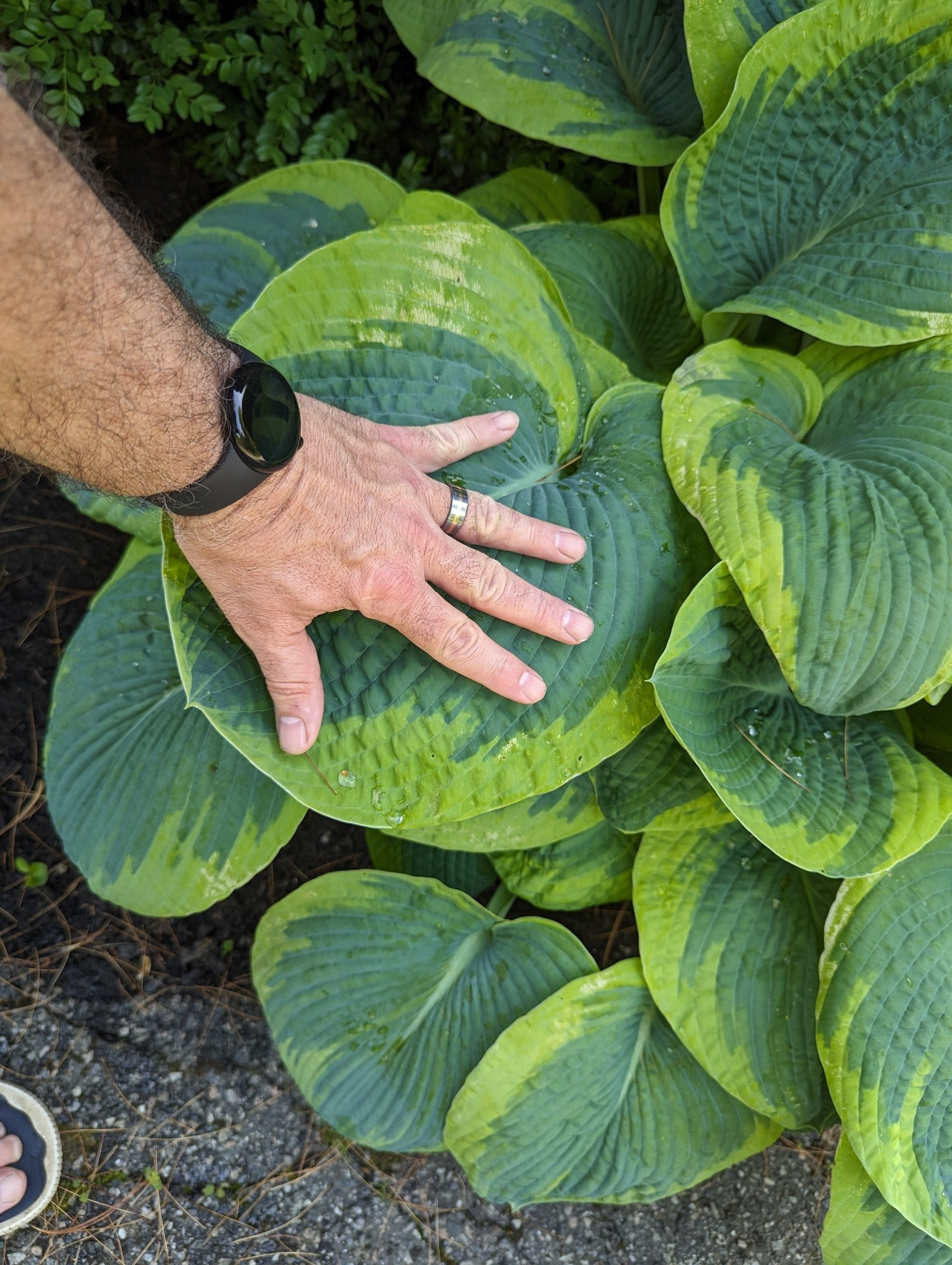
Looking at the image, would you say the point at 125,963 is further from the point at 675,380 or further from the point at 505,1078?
the point at 675,380

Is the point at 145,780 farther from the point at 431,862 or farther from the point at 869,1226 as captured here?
the point at 869,1226

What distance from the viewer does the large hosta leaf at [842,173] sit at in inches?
43.8

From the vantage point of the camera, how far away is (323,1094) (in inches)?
57.1

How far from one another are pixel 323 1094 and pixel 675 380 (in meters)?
1.21

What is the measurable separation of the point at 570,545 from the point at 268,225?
80cm

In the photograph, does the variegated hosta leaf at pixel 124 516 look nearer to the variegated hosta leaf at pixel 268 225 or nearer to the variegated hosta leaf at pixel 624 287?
the variegated hosta leaf at pixel 268 225

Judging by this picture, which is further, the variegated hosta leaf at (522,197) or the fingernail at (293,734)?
the variegated hosta leaf at (522,197)

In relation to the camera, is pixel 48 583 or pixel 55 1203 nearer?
pixel 55 1203

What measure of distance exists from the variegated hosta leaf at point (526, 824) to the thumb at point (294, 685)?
14.1 inches

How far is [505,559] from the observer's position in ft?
3.41

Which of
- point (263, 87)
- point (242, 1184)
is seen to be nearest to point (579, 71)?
point (263, 87)

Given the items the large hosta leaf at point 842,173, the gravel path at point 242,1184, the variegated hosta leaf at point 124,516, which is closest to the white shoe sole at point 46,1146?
the gravel path at point 242,1184

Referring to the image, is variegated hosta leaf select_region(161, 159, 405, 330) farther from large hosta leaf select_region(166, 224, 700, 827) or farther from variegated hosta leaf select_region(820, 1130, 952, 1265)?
variegated hosta leaf select_region(820, 1130, 952, 1265)

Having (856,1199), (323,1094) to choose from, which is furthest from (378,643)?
(856,1199)
